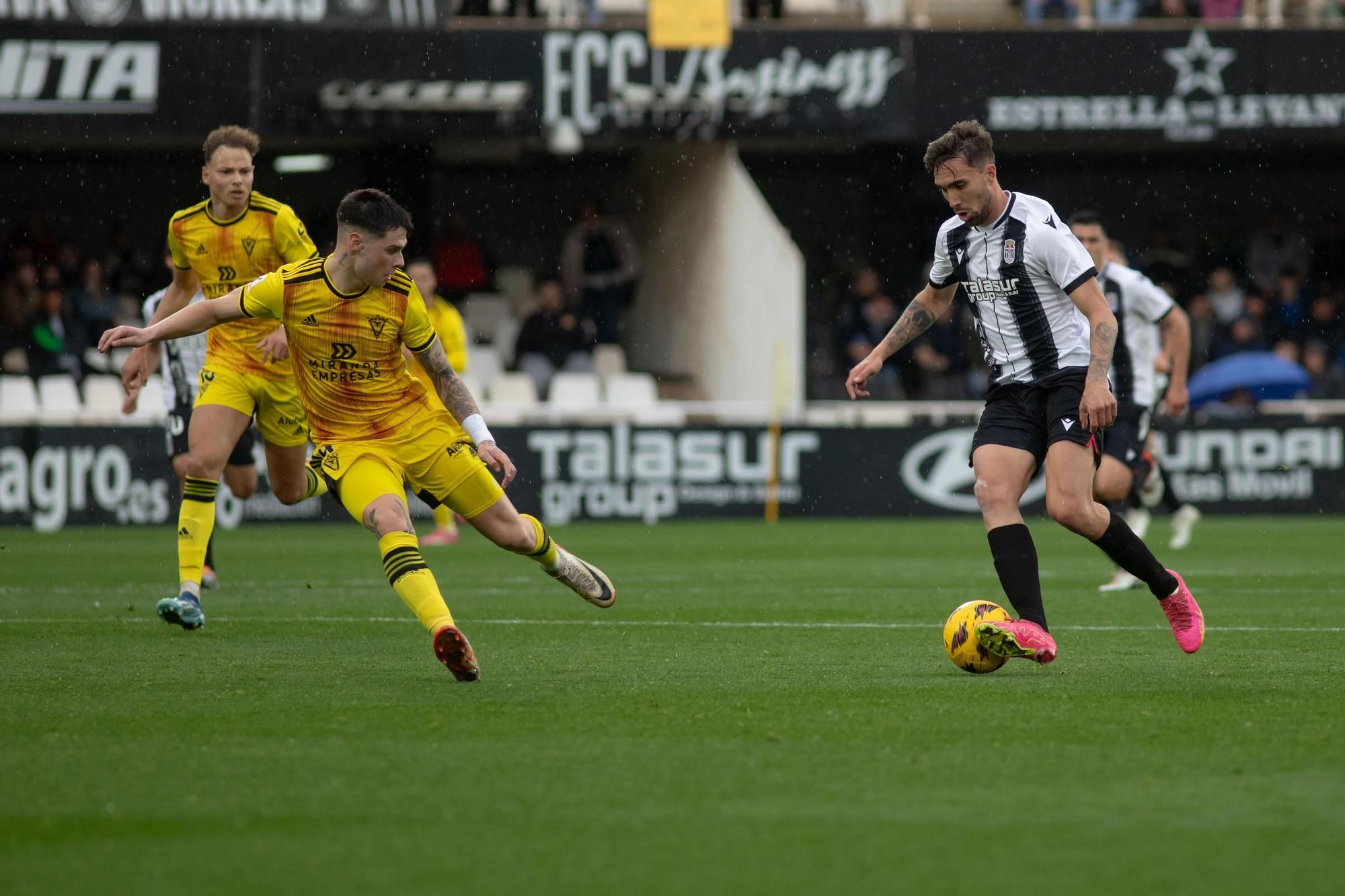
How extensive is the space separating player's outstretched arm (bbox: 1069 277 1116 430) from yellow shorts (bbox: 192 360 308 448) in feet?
13.1

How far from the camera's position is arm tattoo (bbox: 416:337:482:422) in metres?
7.22

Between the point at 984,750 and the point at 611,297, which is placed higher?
the point at 611,297

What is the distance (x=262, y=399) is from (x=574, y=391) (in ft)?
40.0

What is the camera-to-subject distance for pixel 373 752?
5309 millimetres

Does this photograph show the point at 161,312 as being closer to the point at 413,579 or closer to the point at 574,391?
the point at 413,579

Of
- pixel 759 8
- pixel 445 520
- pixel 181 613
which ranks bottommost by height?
pixel 445 520

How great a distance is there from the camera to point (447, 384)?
23.7 feet

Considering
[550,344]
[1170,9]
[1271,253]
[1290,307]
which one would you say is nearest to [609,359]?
[550,344]

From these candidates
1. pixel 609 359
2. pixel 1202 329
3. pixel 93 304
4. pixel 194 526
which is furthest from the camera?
pixel 1202 329

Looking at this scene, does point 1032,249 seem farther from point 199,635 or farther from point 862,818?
point 199,635

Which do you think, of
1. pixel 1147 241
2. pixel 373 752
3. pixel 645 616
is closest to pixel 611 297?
pixel 1147 241

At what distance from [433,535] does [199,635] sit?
7.86 meters

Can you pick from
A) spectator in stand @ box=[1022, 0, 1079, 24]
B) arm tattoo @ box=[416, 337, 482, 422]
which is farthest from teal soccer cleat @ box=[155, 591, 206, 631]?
spectator in stand @ box=[1022, 0, 1079, 24]

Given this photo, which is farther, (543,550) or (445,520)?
(445,520)
